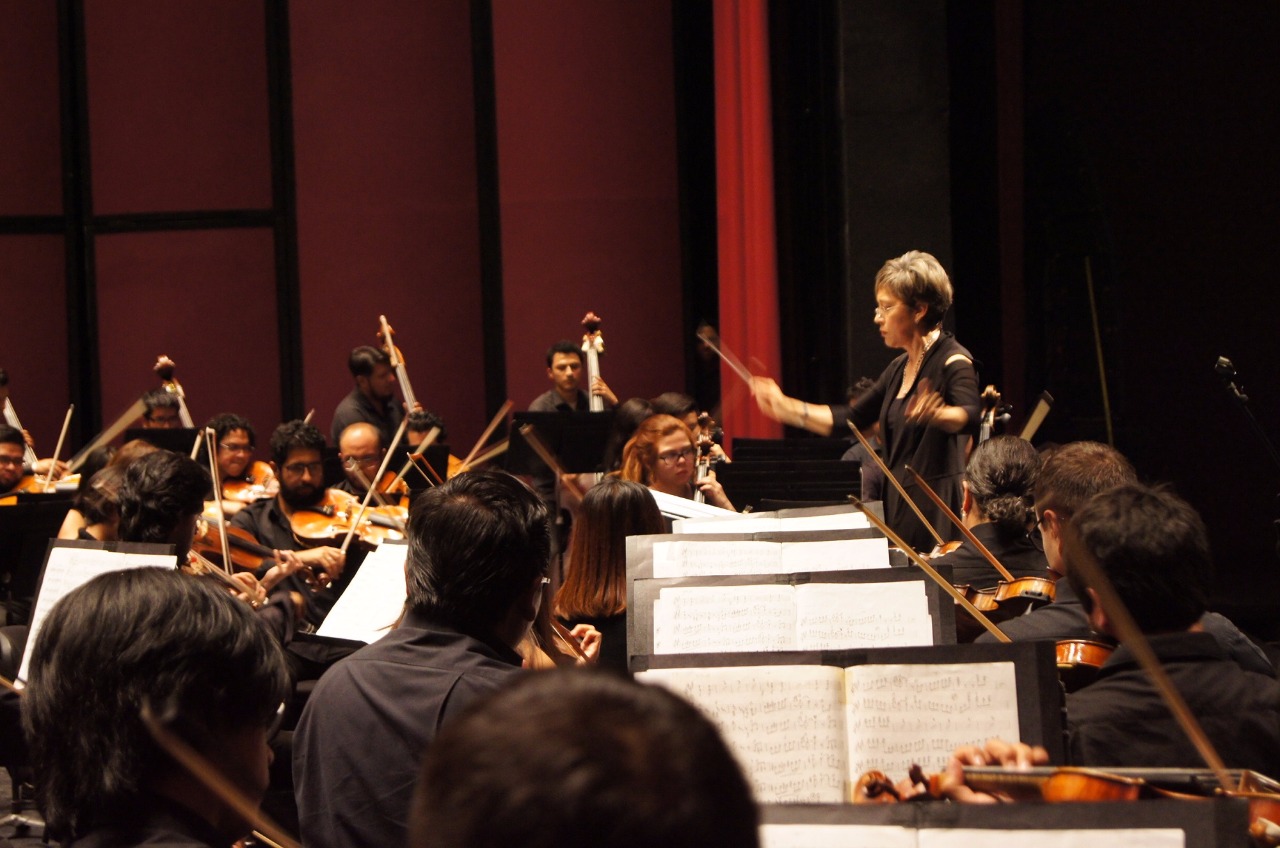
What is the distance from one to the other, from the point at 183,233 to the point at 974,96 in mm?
5601

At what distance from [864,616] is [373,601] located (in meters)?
1.62

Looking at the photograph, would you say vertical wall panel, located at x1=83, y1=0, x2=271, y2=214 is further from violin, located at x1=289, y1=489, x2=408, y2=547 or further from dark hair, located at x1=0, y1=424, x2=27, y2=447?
violin, located at x1=289, y1=489, x2=408, y2=547

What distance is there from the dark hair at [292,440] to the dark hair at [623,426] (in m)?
1.29

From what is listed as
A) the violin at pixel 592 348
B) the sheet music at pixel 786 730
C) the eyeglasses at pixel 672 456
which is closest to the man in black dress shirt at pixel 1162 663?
the sheet music at pixel 786 730

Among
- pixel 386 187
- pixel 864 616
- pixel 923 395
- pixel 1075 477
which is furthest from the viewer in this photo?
pixel 386 187

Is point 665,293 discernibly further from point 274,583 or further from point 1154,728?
point 1154,728

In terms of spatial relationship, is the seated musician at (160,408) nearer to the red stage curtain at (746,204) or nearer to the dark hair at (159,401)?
the dark hair at (159,401)

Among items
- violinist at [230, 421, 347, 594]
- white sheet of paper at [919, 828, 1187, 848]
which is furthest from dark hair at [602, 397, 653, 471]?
white sheet of paper at [919, 828, 1187, 848]

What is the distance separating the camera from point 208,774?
135 centimetres

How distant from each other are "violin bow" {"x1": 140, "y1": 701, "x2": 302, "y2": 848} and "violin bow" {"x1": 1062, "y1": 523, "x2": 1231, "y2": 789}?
0.91 m

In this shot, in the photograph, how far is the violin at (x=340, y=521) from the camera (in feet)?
18.6

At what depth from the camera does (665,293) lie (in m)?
9.53

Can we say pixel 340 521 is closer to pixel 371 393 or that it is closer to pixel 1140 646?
pixel 371 393

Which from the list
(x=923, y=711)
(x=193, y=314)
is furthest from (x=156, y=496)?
(x=193, y=314)
